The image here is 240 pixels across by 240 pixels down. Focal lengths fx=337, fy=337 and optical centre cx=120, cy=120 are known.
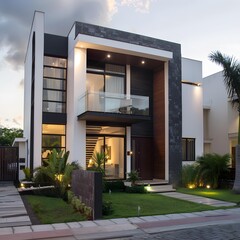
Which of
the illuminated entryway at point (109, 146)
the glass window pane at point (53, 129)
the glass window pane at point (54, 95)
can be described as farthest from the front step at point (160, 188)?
the glass window pane at point (54, 95)

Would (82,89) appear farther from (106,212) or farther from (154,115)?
(106,212)

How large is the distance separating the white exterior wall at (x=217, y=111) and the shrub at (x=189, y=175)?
8812 millimetres

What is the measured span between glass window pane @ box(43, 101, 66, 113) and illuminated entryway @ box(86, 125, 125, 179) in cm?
196

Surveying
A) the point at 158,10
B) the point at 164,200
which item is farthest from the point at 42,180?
the point at 158,10

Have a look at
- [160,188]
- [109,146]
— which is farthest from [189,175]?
[109,146]

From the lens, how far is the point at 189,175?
1966cm

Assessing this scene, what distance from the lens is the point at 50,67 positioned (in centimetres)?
1941

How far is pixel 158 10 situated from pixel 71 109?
274 inches

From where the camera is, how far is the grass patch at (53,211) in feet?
32.6

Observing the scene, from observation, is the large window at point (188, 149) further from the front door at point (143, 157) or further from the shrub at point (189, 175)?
the front door at point (143, 157)

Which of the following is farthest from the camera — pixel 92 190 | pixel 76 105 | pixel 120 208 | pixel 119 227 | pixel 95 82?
pixel 95 82

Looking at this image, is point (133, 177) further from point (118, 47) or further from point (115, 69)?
point (118, 47)

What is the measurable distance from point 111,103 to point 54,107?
142 inches

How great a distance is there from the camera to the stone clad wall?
1001 centimetres
